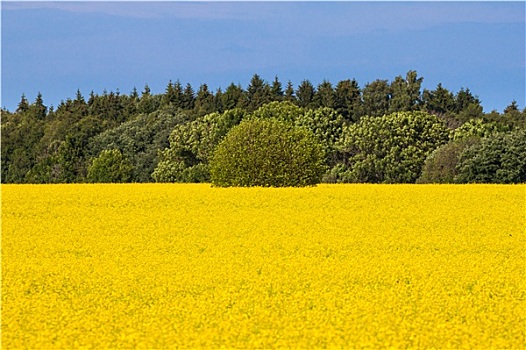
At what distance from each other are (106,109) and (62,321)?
9550 centimetres

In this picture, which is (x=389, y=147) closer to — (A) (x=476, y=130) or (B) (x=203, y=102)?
(A) (x=476, y=130)

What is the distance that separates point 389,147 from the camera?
70.4 meters

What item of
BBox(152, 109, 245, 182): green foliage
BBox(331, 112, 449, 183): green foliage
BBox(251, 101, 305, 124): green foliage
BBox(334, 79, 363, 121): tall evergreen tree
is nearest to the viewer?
BBox(331, 112, 449, 183): green foliage

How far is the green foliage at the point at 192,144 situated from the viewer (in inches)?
2916

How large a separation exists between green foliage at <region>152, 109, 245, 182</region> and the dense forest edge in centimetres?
10

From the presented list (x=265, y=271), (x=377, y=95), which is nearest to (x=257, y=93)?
(x=377, y=95)

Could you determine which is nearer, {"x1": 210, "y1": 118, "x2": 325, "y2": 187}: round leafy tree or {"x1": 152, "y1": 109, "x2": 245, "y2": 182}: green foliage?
{"x1": 210, "y1": 118, "x2": 325, "y2": 187}: round leafy tree

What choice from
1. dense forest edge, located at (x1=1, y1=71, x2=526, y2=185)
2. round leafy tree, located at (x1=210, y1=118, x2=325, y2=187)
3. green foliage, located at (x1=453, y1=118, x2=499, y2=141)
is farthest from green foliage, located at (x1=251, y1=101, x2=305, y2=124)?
round leafy tree, located at (x1=210, y1=118, x2=325, y2=187)

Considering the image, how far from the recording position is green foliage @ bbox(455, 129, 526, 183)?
156 feet

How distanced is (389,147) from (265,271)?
2249 inches

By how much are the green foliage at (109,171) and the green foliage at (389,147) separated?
606 inches

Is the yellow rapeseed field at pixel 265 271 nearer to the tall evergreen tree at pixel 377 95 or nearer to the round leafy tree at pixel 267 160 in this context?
the round leafy tree at pixel 267 160

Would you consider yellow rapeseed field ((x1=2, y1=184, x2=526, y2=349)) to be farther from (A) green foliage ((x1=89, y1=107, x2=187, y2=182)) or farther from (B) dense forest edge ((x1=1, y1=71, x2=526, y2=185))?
(A) green foliage ((x1=89, y1=107, x2=187, y2=182))

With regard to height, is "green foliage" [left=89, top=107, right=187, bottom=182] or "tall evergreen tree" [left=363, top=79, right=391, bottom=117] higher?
"tall evergreen tree" [left=363, top=79, right=391, bottom=117]
